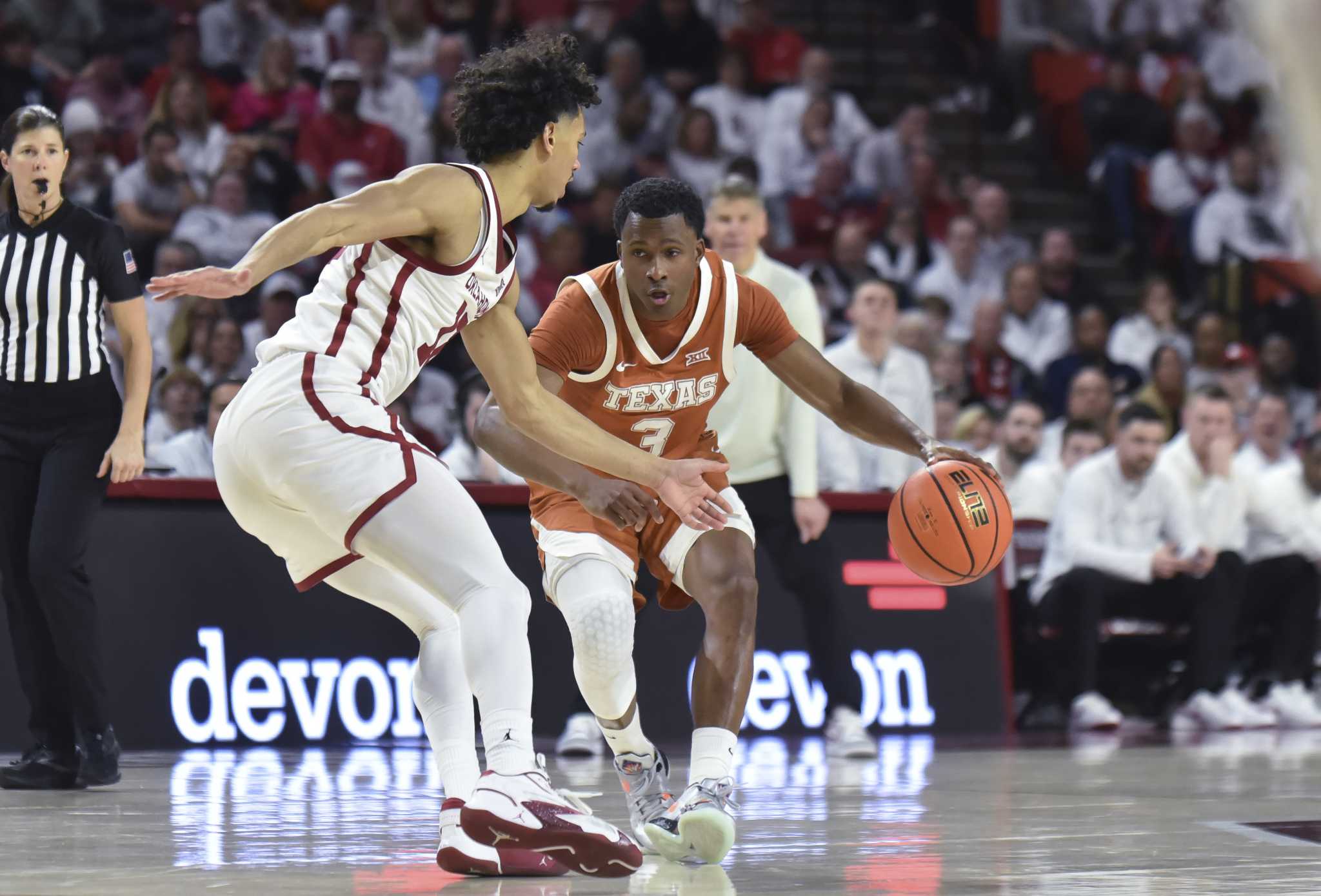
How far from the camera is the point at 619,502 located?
408 centimetres

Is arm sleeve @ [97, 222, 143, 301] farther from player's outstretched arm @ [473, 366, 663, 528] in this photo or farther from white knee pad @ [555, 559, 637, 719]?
white knee pad @ [555, 559, 637, 719]

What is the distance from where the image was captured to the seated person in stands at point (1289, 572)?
31.3 feet

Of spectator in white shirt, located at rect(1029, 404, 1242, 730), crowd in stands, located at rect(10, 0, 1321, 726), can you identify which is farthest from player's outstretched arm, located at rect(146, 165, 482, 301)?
spectator in white shirt, located at rect(1029, 404, 1242, 730)

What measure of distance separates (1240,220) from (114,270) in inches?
425

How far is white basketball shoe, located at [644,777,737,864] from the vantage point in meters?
3.95

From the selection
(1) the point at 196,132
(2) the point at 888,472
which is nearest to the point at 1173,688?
(2) the point at 888,472

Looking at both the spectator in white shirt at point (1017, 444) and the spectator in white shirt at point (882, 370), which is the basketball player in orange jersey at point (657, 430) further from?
the spectator in white shirt at point (1017, 444)

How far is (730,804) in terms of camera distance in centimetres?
419

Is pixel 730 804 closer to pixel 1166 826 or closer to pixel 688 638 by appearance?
pixel 1166 826

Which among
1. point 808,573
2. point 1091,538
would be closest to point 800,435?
point 808,573

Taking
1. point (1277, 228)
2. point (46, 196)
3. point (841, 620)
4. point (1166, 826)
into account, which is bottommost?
point (1166, 826)

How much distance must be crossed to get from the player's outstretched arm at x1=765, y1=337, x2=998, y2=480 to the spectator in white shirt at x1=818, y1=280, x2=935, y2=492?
162 inches

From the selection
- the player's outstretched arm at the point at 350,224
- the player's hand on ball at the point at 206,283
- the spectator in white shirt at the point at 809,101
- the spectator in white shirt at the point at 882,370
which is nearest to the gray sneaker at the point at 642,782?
the player's outstretched arm at the point at 350,224

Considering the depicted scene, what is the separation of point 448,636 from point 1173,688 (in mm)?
6514
